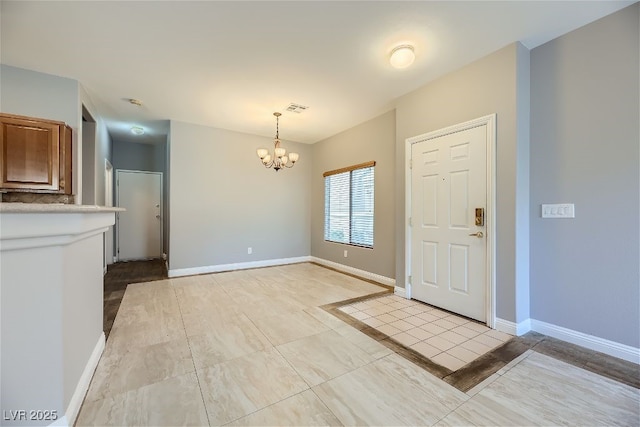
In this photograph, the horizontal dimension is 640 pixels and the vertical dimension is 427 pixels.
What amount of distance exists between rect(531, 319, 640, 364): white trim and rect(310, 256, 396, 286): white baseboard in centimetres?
182

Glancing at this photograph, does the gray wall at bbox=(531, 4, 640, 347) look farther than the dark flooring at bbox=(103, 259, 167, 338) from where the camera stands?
No

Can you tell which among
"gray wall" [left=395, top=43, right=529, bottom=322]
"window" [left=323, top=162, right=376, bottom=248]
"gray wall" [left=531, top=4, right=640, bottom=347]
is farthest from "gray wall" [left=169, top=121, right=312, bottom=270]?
"gray wall" [left=531, top=4, right=640, bottom=347]

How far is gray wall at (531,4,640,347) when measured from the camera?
80.7 inches

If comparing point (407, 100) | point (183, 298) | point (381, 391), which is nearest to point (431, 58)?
point (407, 100)

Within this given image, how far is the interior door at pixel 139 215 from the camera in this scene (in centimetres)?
608

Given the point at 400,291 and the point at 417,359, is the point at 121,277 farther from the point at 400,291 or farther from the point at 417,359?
the point at 417,359

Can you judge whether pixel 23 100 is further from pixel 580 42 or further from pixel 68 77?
pixel 580 42

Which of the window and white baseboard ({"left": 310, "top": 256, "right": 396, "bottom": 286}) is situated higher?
the window

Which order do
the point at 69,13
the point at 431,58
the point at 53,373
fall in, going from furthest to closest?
the point at 431,58 < the point at 69,13 < the point at 53,373

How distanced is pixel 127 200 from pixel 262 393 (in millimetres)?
6247

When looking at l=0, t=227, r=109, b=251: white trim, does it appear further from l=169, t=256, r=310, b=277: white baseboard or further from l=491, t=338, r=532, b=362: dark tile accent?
l=169, t=256, r=310, b=277: white baseboard

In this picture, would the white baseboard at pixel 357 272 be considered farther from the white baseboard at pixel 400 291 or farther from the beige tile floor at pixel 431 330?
the beige tile floor at pixel 431 330

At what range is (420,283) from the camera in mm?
3348

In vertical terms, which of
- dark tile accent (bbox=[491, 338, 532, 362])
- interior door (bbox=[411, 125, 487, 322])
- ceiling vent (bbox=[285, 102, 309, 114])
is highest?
ceiling vent (bbox=[285, 102, 309, 114])
